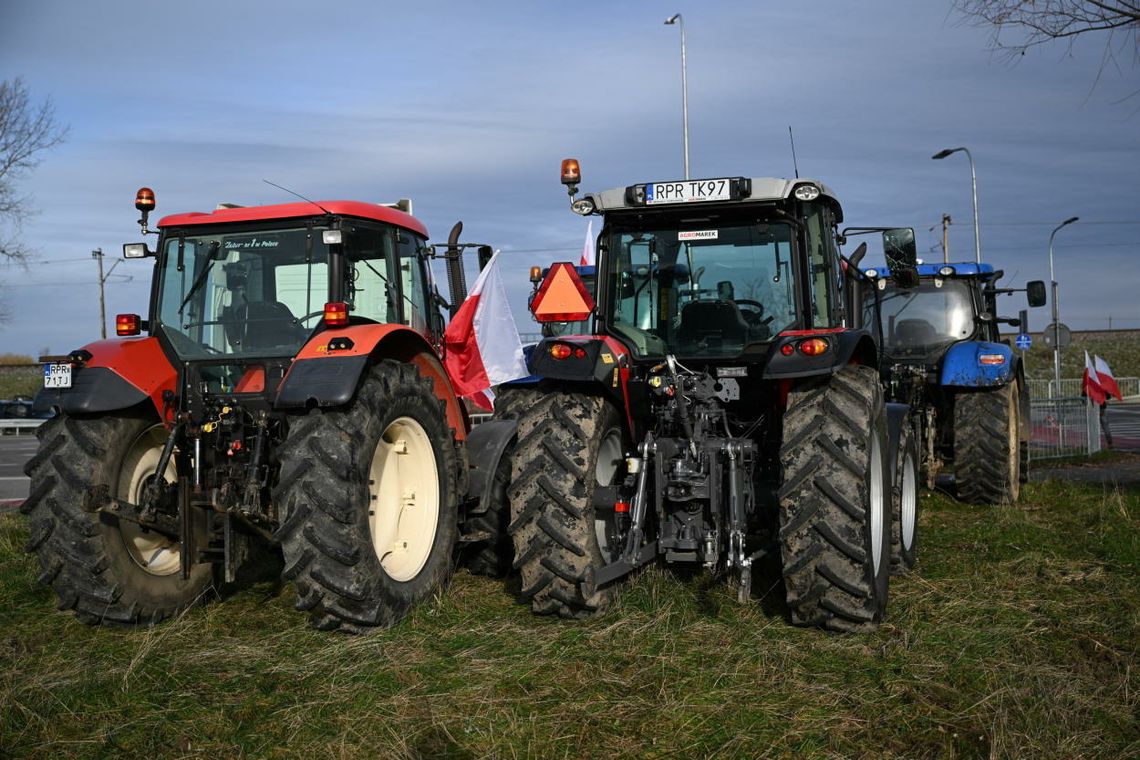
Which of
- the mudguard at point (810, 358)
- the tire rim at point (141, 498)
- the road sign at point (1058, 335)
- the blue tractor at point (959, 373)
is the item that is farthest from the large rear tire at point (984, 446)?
A: the road sign at point (1058, 335)

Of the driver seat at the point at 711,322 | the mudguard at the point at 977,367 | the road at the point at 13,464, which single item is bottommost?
the road at the point at 13,464

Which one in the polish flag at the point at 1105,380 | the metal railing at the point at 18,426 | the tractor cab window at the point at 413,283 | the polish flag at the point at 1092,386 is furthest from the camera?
the metal railing at the point at 18,426

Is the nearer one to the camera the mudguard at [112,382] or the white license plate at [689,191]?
the mudguard at [112,382]

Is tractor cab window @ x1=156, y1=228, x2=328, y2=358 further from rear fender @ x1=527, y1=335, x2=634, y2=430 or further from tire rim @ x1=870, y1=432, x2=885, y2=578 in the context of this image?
tire rim @ x1=870, y1=432, x2=885, y2=578

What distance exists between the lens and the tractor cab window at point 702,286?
651 cm

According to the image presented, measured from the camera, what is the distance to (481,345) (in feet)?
26.8

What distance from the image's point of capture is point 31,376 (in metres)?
49.8

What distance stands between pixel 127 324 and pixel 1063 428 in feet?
47.2

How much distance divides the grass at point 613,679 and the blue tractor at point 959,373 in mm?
3986

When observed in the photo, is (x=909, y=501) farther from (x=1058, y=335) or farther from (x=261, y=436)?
(x=1058, y=335)

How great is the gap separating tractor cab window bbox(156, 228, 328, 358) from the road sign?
19154 mm

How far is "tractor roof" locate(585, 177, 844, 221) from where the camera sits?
6.25 meters

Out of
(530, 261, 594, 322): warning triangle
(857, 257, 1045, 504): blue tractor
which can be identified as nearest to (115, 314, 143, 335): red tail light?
(530, 261, 594, 322): warning triangle

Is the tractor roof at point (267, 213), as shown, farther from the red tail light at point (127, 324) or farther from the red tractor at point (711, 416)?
the red tractor at point (711, 416)
